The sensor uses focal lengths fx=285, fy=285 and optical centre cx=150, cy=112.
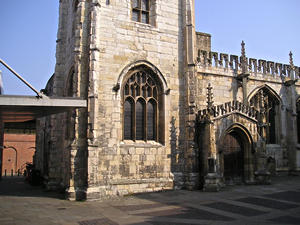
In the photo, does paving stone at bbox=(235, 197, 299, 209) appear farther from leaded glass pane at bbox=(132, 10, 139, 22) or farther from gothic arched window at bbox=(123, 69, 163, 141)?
leaded glass pane at bbox=(132, 10, 139, 22)

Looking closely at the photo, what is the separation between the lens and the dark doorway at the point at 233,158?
48.8 ft

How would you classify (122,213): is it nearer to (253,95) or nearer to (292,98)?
(253,95)

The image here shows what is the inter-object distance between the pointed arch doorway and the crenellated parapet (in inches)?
32.4

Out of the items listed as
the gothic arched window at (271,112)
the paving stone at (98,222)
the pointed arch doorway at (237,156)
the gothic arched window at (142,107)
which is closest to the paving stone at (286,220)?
the paving stone at (98,222)

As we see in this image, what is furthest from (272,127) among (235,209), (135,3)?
(135,3)

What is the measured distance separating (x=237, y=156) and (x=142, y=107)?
19.2 feet

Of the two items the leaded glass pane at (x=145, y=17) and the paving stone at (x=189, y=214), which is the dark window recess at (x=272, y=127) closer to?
the leaded glass pane at (x=145, y=17)

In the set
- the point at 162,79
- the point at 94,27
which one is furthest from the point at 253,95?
the point at 94,27

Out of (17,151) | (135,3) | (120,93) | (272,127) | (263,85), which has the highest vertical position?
(135,3)

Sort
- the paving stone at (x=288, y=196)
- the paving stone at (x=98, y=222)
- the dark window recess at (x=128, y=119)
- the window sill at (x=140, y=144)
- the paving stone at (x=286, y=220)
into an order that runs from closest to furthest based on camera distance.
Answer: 1. the paving stone at (x=286, y=220)
2. the paving stone at (x=98, y=222)
3. the paving stone at (x=288, y=196)
4. the window sill at (x=140, y=144)
5. the dark window recess at (x=128, y=119)

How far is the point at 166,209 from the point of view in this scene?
9.55 meters

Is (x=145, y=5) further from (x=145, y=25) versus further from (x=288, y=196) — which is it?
(x=288, y=196)

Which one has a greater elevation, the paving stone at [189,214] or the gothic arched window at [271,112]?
the gothic arched window at [271,112]

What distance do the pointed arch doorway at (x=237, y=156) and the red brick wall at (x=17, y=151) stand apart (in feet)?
97.8
